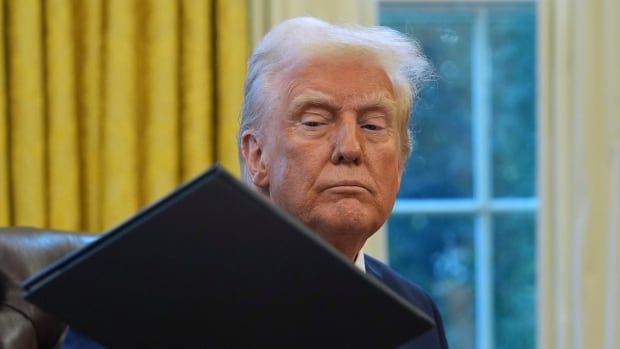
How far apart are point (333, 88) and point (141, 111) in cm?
135

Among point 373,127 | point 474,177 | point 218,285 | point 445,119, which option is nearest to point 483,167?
point 474,177

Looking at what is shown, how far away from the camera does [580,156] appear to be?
3.05 metres

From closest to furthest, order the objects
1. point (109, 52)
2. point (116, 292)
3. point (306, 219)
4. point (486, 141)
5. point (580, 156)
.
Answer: point (116, 292) → point (306, 219) → point (109, 52) → point (580, 156) → point (486, 141)

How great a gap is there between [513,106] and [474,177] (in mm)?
253

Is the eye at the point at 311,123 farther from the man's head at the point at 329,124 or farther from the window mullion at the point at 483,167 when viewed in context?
the window mullion at the point at 483,167

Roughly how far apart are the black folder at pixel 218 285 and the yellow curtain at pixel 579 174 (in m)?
2.04

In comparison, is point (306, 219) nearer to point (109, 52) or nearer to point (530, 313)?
point (109, 52)

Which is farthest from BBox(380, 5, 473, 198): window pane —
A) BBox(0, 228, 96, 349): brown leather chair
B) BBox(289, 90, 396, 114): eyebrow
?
BBox(289, 90, 396, 114): eyebrow

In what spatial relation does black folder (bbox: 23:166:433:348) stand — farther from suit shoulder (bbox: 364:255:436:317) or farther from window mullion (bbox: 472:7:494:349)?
window mullion (bbox: 472:7:494:349)

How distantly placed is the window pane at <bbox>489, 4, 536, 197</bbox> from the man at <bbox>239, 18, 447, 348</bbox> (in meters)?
1.67

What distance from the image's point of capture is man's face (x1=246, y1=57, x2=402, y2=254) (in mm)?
1569

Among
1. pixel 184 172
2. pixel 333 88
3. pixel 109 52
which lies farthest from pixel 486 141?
pixel 333 88

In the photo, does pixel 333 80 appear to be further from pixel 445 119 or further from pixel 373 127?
pixel 445 119

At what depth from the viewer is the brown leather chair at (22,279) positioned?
5.83ft
